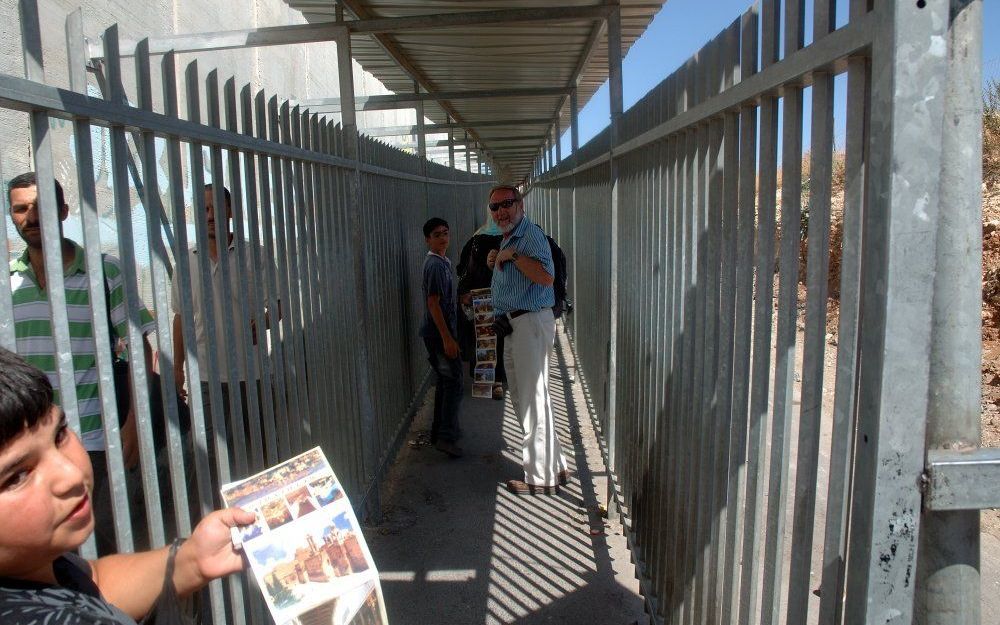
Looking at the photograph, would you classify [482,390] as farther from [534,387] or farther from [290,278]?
[290,278]

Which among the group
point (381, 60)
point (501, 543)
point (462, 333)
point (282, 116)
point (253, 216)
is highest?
point (381, 60)

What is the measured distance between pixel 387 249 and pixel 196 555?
3.79 meters

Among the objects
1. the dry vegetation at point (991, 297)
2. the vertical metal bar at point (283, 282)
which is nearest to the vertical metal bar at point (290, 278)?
Answer: the vertical metal bar at point (283, 282)

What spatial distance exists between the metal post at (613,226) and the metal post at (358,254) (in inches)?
59.6

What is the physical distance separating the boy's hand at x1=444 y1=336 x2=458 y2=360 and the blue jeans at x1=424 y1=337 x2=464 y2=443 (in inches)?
1.6

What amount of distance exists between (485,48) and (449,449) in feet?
11.9

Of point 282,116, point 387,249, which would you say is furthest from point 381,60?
point 282,116

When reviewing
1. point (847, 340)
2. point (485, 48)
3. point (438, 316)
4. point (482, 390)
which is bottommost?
point (482, 390)

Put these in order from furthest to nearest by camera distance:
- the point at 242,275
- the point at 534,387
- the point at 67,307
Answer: the point at 534,387 < the point at 242,275 < the point at 67,307

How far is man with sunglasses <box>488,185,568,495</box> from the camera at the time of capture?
15.0 ft

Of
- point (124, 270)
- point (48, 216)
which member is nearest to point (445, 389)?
point (124, 270)

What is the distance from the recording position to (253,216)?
276 cm

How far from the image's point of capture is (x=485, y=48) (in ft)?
21.6

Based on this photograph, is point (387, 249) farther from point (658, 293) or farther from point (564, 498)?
point (658, 293)
